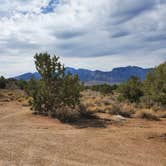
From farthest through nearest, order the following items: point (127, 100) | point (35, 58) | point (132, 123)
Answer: point (127, 100), point (35, 58), point (132, 123)

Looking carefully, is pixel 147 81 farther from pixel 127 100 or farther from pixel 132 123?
pixel 127 100

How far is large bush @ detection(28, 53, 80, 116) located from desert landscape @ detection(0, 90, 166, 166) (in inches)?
101

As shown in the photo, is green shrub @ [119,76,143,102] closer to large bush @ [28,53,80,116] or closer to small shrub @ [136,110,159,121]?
small shrub @ [136,110,159,121]

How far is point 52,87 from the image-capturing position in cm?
2070

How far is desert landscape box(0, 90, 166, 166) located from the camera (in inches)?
380

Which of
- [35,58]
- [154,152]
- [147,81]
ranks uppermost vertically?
[35,58]

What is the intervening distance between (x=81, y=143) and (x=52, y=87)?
9068 mm

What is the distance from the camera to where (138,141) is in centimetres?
1324

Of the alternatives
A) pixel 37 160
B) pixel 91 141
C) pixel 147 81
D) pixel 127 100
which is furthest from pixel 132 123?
pixel 127 100

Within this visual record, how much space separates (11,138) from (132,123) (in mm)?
8512

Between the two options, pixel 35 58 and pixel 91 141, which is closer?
pixel 91 141

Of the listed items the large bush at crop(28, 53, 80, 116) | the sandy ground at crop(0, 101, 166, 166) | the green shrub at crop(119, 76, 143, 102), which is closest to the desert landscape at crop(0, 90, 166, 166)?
the sandy ground at crop(0, 101, 166, 166)

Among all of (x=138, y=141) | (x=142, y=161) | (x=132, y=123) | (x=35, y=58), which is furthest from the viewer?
(x=35, y=58)

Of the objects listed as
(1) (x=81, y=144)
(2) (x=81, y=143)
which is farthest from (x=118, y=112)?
(1) (x=81, y=144)
